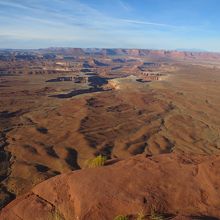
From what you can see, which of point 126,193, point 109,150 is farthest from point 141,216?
point 109,150

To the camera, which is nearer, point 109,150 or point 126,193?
point 126,193

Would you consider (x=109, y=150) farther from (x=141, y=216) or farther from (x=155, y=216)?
(x=141, y=216)

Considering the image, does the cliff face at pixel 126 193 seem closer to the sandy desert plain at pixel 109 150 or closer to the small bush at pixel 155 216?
the sandy desert plain at pixel 109 150

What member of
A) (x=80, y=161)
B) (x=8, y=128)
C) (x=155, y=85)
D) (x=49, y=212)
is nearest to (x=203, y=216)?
(x=49, y=212)

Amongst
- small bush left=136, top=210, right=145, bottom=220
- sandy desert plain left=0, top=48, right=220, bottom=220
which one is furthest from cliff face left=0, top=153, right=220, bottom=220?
small bush left=136, top=210, right=145, bottom=220

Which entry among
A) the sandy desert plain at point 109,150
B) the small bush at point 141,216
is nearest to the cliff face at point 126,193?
the sandy desert plain at point 109,150

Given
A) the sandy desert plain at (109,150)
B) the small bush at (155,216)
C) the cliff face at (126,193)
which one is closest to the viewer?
the small bush at (155,216)
